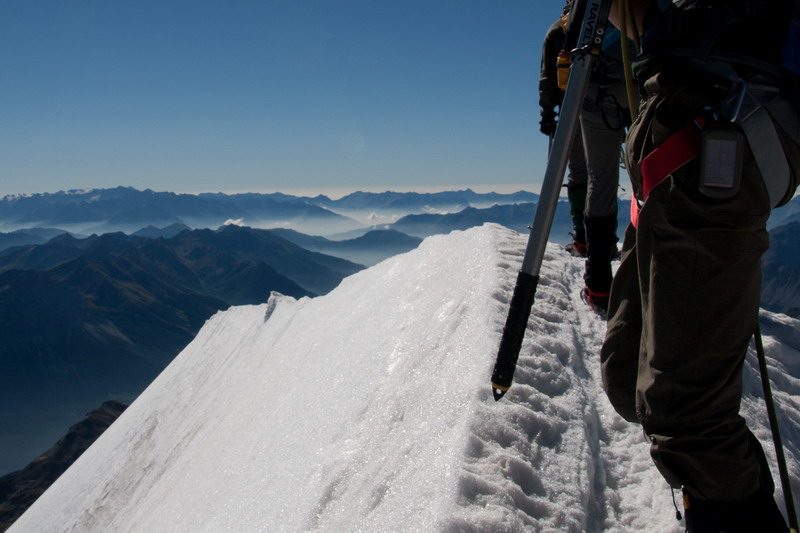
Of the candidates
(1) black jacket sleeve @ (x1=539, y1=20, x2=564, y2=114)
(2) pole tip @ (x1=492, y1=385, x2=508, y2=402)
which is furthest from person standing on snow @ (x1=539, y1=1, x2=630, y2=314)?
(2) pole tip @ (x1=492, y1=385, x2=508, y2=402)

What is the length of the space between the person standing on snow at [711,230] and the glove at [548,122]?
16.1ft

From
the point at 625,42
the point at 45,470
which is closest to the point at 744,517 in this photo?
the point at 625,42

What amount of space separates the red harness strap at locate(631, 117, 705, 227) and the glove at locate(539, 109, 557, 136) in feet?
16.8

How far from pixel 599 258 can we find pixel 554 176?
111 inches

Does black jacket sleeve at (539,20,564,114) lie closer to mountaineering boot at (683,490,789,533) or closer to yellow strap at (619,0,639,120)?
yellow strap at (619,0,639,120)

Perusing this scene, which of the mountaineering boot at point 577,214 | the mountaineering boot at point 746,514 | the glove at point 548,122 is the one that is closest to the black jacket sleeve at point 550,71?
the glove at point 548,122

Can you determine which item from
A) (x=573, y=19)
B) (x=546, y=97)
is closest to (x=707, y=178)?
(x=573, y=19)

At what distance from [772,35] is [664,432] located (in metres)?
1.59

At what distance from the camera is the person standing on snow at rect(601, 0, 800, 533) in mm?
1894

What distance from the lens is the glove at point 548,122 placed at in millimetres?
6859

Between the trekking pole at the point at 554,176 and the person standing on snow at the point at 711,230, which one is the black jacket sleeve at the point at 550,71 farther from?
the person standing on snow at the point at 711,230

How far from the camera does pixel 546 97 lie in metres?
6.72

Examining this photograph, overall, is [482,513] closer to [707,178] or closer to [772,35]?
[707,178]

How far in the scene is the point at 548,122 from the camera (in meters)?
6.94
